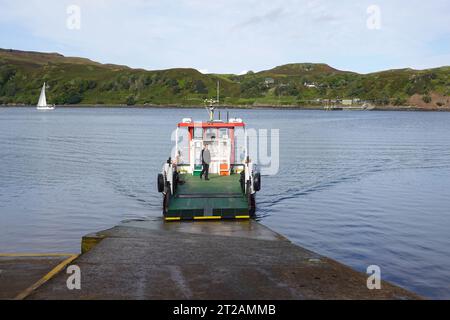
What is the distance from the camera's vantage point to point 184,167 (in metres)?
26.4

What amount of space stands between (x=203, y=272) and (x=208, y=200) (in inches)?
347

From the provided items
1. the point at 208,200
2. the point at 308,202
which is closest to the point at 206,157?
the point at 208,200

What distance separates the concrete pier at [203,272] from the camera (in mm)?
9984

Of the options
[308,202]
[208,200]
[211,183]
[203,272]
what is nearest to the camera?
[203,272]

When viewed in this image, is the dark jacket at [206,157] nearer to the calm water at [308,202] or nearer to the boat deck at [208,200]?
the boat deck at [208,200]

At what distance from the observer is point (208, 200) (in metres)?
20.2

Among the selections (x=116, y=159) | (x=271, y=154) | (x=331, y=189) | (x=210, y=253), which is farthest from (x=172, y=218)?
(x=271, y=154)

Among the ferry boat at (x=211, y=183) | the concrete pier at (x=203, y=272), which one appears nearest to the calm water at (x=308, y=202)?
the ferry boat at (x=211, y=183)

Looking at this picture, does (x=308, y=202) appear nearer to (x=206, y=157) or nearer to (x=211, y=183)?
(x=211, y=183)

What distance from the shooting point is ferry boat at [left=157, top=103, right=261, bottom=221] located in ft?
63.3

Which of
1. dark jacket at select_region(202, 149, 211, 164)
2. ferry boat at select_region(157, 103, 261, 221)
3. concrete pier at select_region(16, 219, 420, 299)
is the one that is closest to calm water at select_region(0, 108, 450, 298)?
ferry boat at select_region(157, 103, 261, 221)

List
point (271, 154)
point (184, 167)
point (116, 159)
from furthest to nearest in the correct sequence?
1. point (271, 154)
2. point (116, 159)
3. point (184, 167)
